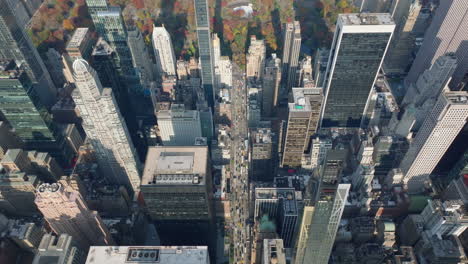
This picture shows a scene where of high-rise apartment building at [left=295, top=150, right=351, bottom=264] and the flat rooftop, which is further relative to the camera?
the flat rooftop

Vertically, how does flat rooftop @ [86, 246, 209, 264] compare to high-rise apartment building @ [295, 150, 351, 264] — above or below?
below

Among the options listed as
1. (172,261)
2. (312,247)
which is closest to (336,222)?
(312,247)

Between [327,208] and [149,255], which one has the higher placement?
[327,208]

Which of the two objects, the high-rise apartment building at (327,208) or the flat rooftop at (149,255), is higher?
the high-rise apartment building at (327,208)

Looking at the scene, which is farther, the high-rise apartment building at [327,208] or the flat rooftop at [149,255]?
the flat rooftop at [149,255]
